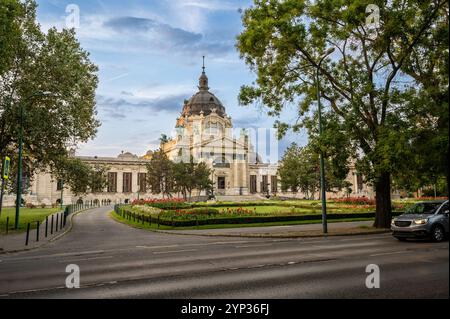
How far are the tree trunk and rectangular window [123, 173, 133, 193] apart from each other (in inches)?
3324

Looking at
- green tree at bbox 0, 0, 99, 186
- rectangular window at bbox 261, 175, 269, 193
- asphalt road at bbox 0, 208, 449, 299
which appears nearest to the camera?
asphalt road at bbox 0, 208, 449, 299

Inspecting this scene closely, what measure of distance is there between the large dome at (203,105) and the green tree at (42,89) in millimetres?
80685

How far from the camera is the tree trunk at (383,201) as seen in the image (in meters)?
21.1

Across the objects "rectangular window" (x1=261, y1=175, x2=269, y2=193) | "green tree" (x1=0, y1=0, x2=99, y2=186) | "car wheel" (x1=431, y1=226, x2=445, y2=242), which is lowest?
"car wheel" (x1=431, y1=226, x2=445, y2=242)

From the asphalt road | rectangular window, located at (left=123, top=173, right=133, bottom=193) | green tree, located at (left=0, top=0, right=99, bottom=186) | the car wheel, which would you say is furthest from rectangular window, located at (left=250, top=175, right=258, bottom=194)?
the asphalt road

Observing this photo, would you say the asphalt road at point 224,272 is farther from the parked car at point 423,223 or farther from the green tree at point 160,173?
the green tree at point 160,173

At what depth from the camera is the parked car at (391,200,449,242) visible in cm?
1424

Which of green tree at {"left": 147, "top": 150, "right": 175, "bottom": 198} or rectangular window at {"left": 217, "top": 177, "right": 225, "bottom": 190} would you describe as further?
rectangular window at {"left": 217, "top": 177, "right": 225, "bottom": 190}

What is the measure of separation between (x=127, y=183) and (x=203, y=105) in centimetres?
3319

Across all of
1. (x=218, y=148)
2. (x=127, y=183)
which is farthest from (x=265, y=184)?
(x=127, y=183)

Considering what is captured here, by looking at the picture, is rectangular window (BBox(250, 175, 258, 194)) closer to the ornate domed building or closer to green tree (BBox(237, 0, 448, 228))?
the ornate domed building

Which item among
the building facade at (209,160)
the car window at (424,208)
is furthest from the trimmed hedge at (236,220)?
the building facade at (209,160)

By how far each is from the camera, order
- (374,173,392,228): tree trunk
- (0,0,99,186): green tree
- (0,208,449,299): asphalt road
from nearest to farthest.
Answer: (0,208,449,299): asphalt road, (374,173,392,228): tree trunk, (0,0,99,186): green tree
